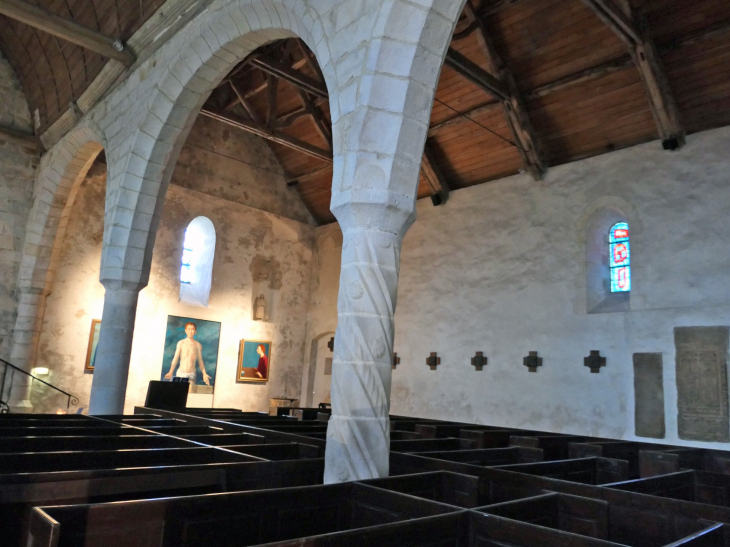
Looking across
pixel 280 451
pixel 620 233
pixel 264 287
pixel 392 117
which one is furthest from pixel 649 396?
pixel 264 287

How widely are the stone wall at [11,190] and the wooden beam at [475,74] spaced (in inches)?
284

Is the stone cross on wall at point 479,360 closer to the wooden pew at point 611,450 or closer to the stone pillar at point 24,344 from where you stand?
the wooden pew at point 611,450

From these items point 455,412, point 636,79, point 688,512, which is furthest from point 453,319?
point 688,512

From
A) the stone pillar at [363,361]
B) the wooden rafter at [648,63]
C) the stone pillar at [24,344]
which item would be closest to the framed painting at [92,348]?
the stone pillar at [24,344]

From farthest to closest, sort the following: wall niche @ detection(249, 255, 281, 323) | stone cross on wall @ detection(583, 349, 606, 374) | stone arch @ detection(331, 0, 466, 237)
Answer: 1. wall niche @ detection(249, 255, 281, 323)
2. stone cross on wall @ detection(583, 349, 606, 374)
3. stone arch @ detection(331, 0, 466, 237)

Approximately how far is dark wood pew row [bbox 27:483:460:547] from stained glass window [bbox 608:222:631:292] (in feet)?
22.6

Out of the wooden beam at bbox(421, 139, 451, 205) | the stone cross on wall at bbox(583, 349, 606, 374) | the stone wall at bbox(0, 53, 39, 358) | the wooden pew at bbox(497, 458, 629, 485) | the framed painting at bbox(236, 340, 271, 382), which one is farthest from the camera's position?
the framed painting at bbox(236, 340, 271, 382)

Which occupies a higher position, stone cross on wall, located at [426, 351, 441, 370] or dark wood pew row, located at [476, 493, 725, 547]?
stone cross on wall, located at [426, 351, 441, 370]

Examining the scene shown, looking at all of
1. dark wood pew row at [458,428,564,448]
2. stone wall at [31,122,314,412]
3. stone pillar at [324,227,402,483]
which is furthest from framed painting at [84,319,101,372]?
stone pillar at [324,227,402,483]

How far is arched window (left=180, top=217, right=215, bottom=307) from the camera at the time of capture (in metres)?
11.4

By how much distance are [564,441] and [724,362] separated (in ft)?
9.72

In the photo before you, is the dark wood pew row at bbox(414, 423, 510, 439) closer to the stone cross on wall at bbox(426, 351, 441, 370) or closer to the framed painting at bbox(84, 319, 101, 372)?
the stone cross on wall at bbox(426, 351, 441, 370)

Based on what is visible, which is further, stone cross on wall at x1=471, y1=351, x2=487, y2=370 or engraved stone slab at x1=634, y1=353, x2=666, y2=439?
stone cross on wall at x1=471, y1=351, x2=487, y2=370

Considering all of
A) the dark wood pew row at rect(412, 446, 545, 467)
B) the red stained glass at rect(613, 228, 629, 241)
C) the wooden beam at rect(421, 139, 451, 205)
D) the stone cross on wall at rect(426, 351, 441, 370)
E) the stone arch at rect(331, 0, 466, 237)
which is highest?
the wooden beam at rect(421, 139, 451, 205)
